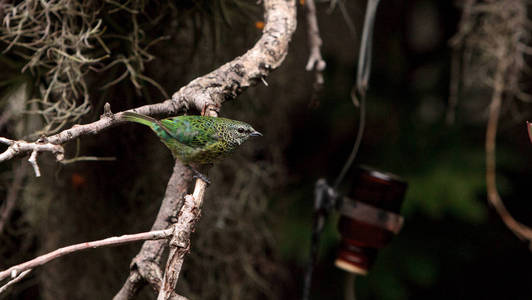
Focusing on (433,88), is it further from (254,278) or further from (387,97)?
(254,278)

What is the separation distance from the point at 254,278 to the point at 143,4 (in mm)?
881

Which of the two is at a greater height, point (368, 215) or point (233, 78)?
point (233, 78)

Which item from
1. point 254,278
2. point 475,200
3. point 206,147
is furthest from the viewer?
point 475,200

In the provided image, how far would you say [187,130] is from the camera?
0.80 metres

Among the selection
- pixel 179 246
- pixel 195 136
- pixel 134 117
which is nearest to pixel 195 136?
pixel 195 136

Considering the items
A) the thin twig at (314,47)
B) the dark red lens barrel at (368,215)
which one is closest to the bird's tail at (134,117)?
the thin twig at (314,47)

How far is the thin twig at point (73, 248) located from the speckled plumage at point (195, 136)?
0.20 metres

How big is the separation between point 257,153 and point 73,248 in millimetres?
973

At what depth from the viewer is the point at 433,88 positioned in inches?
87.0

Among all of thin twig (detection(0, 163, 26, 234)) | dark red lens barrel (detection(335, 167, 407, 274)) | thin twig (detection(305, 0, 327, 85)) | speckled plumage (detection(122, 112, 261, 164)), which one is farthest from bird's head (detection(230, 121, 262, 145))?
thin twig (detection(0, 163, 26, 234))

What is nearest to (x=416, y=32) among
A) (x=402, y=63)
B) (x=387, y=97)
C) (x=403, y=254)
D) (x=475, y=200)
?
(x=402, y=63)

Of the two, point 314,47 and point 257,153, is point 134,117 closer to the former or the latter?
point 314,47

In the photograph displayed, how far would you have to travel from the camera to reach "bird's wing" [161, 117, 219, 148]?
80cm

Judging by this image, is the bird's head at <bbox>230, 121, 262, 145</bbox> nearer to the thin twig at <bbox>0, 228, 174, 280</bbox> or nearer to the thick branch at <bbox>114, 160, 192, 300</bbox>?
the thick branch at <bbox>114, 160, 192, 300</bbox>
